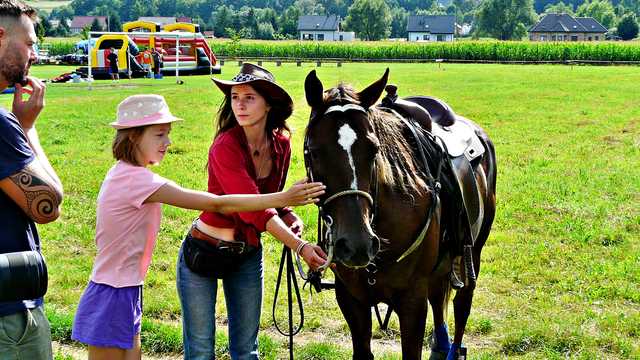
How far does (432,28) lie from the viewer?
6496 inches

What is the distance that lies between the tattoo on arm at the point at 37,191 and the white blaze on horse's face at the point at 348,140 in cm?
134

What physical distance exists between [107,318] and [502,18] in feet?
469

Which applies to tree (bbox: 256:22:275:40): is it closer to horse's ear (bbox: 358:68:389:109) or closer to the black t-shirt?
horse's ear (bbox: 358:68:389:109)

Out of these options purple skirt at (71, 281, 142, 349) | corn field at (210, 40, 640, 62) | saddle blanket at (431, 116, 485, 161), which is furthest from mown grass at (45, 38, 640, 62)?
purple skirt at (71, 281, 142, 349)

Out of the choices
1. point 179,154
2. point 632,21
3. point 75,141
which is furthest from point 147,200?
point 632,21

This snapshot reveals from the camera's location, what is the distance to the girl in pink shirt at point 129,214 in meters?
3.38

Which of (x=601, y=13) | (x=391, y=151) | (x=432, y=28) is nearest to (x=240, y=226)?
(x=391, y=151)

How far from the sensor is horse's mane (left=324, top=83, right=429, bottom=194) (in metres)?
3.66

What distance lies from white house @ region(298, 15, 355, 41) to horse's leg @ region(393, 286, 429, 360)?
156 m

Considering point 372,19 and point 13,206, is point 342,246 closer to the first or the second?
point 13,206

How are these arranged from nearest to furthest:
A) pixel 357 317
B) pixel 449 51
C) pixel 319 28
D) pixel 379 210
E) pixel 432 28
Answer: pixel 379 210 → pixel 357 317 → pixel 449 51 → pixel 319 28 → pixel 432 28

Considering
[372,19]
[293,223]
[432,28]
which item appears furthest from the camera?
[432,28]

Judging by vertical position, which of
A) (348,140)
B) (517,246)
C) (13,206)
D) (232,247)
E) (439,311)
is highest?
(348,140)

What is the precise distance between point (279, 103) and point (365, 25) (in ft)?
447
